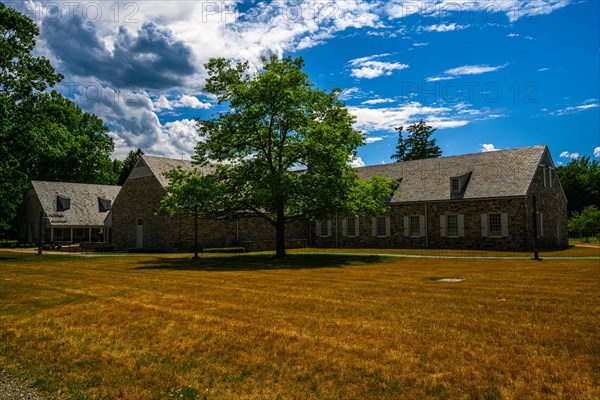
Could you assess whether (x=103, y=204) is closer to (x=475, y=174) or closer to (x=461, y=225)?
(x=461, y=225)

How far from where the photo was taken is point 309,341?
22.1 ft

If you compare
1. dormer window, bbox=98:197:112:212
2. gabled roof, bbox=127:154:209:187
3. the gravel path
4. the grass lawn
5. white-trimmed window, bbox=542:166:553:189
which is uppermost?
gabled roof, bbox=127:154:209:187

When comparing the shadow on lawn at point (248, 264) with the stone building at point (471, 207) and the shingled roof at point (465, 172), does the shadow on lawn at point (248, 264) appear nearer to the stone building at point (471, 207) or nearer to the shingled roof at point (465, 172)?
the shingled roof at point (465, 172)

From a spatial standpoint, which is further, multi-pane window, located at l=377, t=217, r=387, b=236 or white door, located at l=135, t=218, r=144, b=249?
white door, located at l=135, t=218, r=144, b=249

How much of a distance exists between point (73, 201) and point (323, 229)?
1060 inches

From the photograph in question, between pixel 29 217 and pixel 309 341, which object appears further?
pixel 29 217

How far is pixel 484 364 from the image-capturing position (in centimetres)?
563

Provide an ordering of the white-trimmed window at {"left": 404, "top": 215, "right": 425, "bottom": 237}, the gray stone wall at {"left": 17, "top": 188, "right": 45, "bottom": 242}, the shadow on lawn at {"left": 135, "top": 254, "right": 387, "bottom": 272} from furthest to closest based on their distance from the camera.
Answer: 1. the gray stone wall at {"left": 17, "top": 188, "right": 45, "bottom": 242}
2. the white-trimmed window at {"left": 404, "top": 215, "right": 425, "bottom": 237}
3. the shadow on lawn at {"left": 135, "top": 254, "right": 387, "bottom": 272}

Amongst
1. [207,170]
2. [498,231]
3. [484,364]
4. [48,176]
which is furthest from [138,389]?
[48,176]

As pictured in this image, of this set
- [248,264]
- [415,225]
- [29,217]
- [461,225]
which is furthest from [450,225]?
[29,217]

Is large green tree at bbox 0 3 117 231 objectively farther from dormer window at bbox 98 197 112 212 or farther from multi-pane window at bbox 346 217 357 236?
multi-pane window at bbox 346 217 357 236

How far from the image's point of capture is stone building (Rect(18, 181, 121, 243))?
4547 centimetres

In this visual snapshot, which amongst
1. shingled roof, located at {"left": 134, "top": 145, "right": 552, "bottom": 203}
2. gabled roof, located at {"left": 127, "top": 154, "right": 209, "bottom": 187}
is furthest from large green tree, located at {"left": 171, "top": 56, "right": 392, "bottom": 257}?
gabled roof, located at {"left": 127, "top": 154, "right": 209, "bottom": 187}

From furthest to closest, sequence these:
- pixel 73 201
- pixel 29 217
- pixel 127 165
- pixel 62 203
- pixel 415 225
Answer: pixel 127 165 < pixel 29 217 < pixel 73 201 < pixel 62 203 < pixel 415 225
